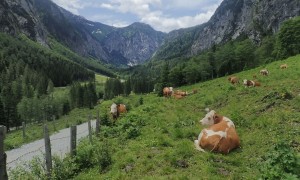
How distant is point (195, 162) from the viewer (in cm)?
1748

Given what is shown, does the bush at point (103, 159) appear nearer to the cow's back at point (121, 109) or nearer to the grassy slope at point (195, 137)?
the grassy slope at point (195, 137)

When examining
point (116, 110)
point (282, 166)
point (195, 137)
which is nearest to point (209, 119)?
point (195, 137)

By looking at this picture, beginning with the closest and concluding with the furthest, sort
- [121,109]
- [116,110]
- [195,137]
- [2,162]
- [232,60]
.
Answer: [2,162]
[195,137]
[116,110]
[121,109]
[232,60]

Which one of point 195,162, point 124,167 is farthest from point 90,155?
point 195,162

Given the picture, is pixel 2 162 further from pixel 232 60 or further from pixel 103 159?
pixel 232 60

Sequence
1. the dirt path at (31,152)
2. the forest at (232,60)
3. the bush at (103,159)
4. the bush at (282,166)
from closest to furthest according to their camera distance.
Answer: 1. the bush at (282,166)
2. the bush at (103,159)
3. the dirt path at (31,152)
4. the forest at (232,60)

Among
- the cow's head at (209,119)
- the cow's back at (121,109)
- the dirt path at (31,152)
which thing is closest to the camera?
the cow's head at (209,119)

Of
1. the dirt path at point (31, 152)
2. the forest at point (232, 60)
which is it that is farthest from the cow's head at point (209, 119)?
the forest at point (232, 60)

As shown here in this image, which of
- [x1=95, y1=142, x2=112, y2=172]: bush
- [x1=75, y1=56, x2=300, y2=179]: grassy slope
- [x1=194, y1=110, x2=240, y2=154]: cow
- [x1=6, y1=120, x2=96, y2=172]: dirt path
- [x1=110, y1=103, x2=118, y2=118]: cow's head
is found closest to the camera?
[x1=75, y1=56, x2=300, y2=179]: grassy slope

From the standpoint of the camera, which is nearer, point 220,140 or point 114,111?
point 220,140

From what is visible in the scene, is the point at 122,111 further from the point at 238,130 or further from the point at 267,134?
the point at 267,134

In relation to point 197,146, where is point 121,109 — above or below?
above

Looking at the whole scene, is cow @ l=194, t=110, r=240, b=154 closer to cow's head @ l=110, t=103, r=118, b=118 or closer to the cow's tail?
the cow's tail

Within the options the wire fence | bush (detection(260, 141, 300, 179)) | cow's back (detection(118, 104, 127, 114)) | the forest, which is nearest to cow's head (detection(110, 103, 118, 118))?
cow's back (detection(118, 104, 127, 114))
